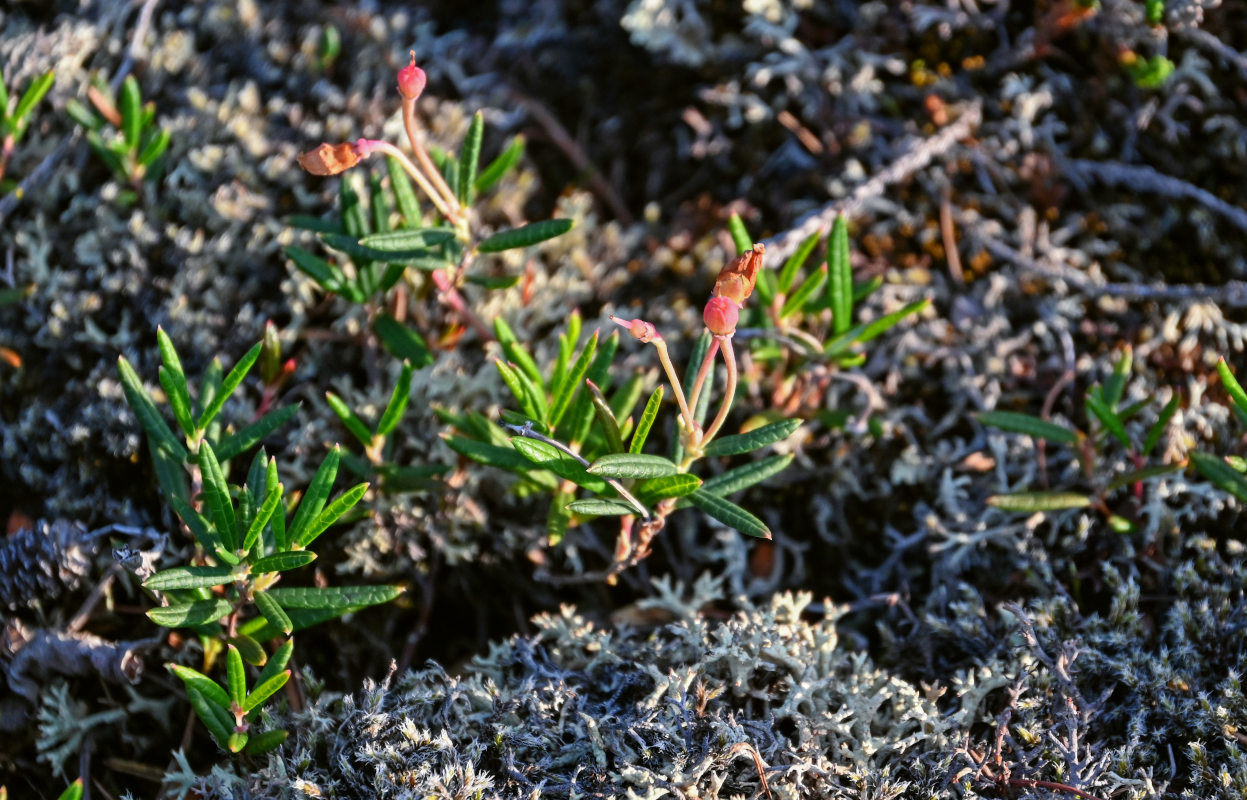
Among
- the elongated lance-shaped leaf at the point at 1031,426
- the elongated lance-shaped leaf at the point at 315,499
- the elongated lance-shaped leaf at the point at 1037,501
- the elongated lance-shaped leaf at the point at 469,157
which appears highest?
the elongated lance-shaped leaf at the point at 469,157

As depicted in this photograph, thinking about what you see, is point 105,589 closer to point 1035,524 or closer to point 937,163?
point 1035,524

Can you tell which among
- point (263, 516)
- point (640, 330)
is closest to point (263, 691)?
point (263, 516)

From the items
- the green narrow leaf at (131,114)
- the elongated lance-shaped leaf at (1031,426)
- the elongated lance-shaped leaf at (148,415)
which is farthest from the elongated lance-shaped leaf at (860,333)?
the green narrow leaf at (131,114)

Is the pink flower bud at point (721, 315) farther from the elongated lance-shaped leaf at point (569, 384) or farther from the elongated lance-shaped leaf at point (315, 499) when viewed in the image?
the elongated lance-shaped leaf at point (315, 499)

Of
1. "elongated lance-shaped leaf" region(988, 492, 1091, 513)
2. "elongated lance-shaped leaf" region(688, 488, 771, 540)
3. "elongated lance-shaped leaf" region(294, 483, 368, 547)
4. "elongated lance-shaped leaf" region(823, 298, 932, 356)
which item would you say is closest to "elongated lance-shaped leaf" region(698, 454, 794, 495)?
"elongated lance-shaped leaf" region(688, 488, 771, 540)

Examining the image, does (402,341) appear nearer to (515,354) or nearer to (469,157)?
(515,354)

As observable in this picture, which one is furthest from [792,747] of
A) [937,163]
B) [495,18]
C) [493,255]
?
[495,18]
